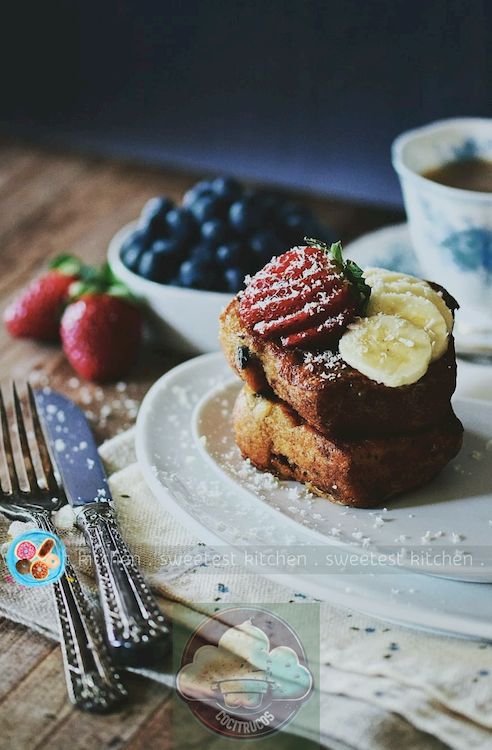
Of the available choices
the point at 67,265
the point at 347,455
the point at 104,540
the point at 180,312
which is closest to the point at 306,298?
the point at 347,455

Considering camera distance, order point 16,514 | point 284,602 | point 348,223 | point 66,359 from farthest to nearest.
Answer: point 348,223
point 66,359
point 16,514
point 284,602

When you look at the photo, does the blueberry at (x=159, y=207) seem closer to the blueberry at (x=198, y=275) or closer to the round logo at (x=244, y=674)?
the blueberry at (x=198, y=275)

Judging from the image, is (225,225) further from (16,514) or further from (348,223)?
(16,514)

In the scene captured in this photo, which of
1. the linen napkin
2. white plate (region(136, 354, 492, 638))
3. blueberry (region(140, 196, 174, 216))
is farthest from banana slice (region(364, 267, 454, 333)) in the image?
blueberry (region(140, 196, 174, 216))

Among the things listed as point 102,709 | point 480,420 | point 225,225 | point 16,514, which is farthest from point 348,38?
point 102,709

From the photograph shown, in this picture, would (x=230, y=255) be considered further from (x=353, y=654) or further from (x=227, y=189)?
(x=353, y=654)
